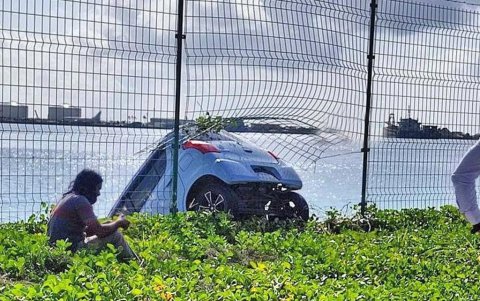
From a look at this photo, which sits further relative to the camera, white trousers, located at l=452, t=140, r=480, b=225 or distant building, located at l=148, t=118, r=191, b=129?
distant building, located at l=148, t=118, r=191, b=129

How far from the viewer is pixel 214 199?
25.8ft

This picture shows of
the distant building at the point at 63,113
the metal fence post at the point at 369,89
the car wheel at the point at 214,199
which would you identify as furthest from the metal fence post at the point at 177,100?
the metal fence post at the point at 369,89

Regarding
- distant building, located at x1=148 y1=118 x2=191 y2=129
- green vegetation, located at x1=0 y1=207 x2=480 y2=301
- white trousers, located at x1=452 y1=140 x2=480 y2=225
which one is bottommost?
green vegetation, located at x1=0 y1=207 x2=480 y2=301

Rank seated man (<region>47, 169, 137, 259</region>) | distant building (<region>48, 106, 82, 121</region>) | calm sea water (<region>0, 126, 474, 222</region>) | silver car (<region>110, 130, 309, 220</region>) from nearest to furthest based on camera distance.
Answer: seated man (<region>47, 169, 137, 259</region>) < distant building (<region>48, 106, 82, 121</region>) < calm sea water (<region>0, 126, 474, 222</region>) < silver car (<region>110, 130, 309, 220</region>)

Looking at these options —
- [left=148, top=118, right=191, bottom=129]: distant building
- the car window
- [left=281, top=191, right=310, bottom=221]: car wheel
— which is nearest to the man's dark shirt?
[left=148, top=118, right=191, bottom=129]: distant building

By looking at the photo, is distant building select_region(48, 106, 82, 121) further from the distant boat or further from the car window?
the distant boat

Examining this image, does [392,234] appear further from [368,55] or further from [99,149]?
[99,149]

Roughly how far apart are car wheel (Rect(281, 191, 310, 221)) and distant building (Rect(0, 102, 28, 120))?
10.4ft

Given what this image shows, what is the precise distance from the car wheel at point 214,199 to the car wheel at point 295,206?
0.63 meters

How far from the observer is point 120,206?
7.31 meters

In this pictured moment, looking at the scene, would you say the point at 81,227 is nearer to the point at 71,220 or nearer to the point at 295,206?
the point at 71,220

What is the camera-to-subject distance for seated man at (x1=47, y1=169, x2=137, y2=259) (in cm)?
553

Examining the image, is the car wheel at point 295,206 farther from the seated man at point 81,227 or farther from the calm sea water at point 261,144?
the seated man at point 81,227

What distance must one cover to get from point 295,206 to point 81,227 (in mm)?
3075
